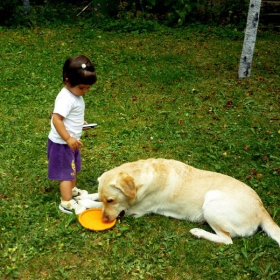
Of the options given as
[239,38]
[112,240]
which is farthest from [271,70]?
[112,240]

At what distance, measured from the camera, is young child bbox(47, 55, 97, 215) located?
4.27m

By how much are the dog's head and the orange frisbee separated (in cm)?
6

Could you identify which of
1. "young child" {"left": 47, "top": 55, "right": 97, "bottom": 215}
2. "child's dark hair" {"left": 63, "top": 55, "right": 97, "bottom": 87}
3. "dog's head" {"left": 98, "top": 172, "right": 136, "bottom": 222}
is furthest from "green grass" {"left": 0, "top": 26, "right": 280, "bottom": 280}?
"child's dark hair" {"left": 63, "top": 55, "right": 97, "bottom": 87}

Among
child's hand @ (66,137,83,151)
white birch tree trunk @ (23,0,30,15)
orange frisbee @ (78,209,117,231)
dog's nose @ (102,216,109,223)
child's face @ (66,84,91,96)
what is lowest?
orange frisbee @ (78,209,117,231)

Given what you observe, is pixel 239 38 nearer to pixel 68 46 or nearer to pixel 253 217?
pixel 68 46

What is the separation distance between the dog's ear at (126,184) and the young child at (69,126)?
2.02ft

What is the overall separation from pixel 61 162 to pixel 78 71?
1.10 meters

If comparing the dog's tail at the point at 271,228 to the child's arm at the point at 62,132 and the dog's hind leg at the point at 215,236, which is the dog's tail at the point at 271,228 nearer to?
the dog's hind leg at the point at 215,236

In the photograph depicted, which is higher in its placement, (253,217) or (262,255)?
(253,217)

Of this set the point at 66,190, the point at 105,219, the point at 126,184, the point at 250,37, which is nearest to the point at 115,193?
the point at 126,184

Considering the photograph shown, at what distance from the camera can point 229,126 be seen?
7.26 metres

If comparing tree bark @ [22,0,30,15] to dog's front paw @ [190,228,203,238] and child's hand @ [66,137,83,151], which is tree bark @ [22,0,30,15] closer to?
child's hand @ [66,137,83,151]

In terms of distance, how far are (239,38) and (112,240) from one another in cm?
1019

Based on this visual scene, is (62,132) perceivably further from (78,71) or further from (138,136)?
(138,136)
